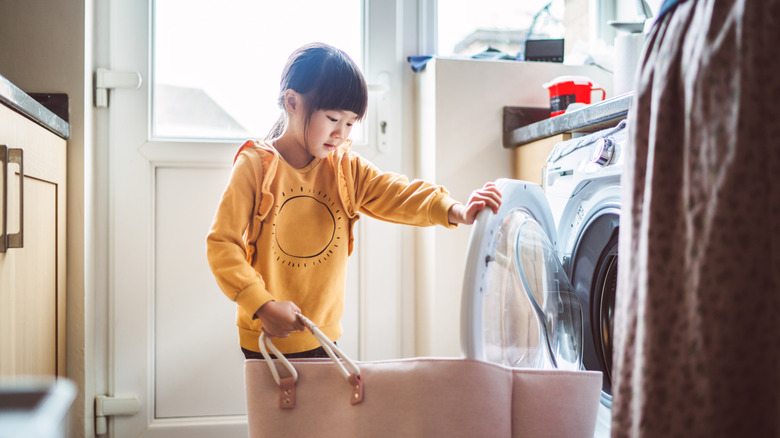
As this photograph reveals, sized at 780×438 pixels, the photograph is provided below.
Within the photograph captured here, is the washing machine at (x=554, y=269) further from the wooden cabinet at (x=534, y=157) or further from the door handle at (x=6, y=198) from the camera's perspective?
the door handle at (x=6, y=198)

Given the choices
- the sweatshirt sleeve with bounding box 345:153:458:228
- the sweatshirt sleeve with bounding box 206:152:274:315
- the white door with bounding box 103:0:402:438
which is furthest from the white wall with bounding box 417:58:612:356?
the sweatshirt sleeve with bounding box 206:152:274:315

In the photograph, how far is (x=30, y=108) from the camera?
118cm

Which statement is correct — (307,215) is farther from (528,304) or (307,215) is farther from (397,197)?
(528,304)

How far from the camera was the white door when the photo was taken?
65.0 inches

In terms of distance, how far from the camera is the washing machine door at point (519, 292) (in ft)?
2.54

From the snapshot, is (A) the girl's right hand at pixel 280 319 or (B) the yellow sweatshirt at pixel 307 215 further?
(B) the yellow sweatshirt at pixel 307 215

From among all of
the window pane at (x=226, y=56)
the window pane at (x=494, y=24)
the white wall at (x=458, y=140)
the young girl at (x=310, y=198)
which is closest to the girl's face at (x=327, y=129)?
the young girl at (x=310, y=198)

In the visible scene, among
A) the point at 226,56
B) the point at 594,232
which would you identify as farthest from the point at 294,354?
the point at 226,56

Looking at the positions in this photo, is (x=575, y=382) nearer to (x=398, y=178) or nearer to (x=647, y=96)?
(x=647, y=96)

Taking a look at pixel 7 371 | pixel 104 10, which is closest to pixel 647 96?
pixel 7 371

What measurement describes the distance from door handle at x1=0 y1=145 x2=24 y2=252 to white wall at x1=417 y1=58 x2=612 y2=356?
3.32ft

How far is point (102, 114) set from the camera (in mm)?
1645

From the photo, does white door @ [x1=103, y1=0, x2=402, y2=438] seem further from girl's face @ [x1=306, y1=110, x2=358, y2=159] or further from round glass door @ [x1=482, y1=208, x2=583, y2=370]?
round glass door @ [x1=482, y1=208, x2=583, y2=370]

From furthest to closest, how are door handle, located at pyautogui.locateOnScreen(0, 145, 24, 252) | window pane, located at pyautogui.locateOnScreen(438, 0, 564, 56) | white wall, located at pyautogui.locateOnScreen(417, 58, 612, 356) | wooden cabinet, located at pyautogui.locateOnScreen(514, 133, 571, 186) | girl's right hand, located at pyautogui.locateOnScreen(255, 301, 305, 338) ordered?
window pane, located at pyautogui.locateOnScreen(438, 0, 564, 56), white wall, located at pyautogui.locateOnScreen(417, 58, 612, 356), wooden cabinet, located at pyautogui.locateOnScreen(514, 133, 571, 186), door handle, located at pyautogui.locateOnScreen(0, 145, 24, 252), girl's right hand, located at pyautogui.locateOnScreen(255, 301, 305, 338)
